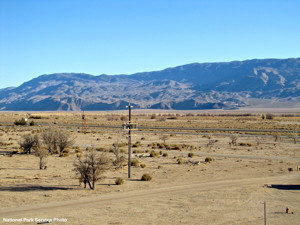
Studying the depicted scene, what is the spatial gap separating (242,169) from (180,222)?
53.7 feet

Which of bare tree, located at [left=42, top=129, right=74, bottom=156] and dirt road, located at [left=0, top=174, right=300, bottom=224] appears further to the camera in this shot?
bare tree, located at [left=42, top=129, right=74, bottom=156]

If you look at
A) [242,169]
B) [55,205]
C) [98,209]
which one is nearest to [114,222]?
[98,209]

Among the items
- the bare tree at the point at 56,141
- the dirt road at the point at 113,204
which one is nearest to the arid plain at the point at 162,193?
the dirt road at the point at 113,204

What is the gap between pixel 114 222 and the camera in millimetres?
16875

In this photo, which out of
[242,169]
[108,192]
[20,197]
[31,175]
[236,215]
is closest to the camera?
[236,215]

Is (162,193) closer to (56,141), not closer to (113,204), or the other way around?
(113,204)

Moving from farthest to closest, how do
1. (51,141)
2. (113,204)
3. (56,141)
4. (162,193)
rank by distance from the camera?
(56,141) → (51,141) → (162,193) → (113,204)

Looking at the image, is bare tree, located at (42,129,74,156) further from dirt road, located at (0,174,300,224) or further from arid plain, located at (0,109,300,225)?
dirt road, located at (0,174,300,224)

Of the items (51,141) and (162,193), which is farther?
(51,141)

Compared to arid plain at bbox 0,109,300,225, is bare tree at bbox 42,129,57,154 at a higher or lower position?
higher

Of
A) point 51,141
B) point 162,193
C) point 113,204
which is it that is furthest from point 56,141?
point 113,204

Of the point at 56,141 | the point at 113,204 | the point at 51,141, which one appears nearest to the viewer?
the point at 113,204

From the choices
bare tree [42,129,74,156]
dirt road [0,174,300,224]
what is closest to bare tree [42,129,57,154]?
bare tree [42,129,74,156]

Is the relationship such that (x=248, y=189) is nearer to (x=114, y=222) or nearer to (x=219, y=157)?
(x=114, y=222)
